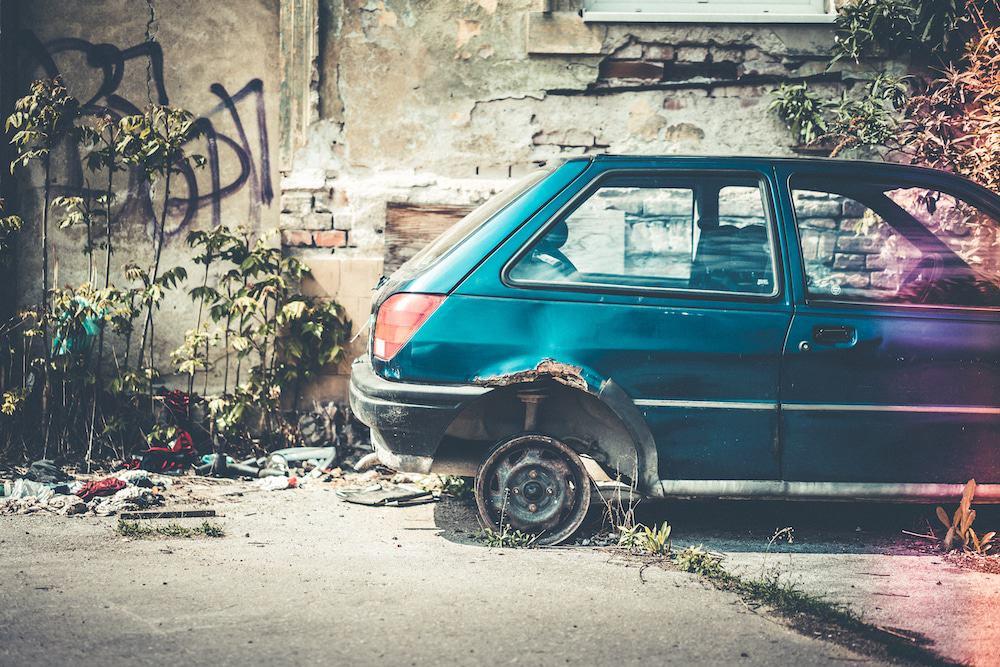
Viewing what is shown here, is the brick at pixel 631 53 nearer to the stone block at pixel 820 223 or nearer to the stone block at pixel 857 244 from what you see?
the stone block at pixel 820 223

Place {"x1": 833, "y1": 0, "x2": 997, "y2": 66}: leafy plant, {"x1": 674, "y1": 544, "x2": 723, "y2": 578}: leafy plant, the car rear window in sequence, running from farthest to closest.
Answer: {"x1": 833, "y1": 0, "x2": 997, "y2": 66}: leafy plant
the car rear window
{"x1": 674, "y1": 544, "x2": 723, "y2": 578}: leafy plant

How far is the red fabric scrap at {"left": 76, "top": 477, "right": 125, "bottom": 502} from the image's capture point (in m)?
5.05

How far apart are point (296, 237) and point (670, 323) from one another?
3.10 m

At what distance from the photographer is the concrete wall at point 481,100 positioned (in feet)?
21.0

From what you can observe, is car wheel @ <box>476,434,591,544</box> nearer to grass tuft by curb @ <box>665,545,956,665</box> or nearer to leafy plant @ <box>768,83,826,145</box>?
grass tuft by curb @ <box>665,545,956,665</box>

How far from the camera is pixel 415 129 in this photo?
21.1 ft

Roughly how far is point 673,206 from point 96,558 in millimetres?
2755

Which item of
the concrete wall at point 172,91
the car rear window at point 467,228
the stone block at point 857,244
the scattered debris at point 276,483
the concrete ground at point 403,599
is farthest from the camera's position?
the concrete wall at point 172,91

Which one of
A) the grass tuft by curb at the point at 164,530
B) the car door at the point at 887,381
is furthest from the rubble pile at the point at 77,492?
the car door at the point at 887,381

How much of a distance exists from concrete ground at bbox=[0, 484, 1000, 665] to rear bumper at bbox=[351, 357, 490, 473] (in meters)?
0.39

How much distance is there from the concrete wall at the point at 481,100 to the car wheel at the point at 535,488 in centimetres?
238

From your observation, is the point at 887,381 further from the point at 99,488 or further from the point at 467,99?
the point at 99,488

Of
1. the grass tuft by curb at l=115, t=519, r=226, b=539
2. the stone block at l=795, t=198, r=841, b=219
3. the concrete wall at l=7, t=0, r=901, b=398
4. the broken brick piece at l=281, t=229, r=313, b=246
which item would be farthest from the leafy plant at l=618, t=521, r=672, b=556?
the broken brick piece at l=281, t=229, r=313, b=246

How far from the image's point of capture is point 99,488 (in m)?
5.11
